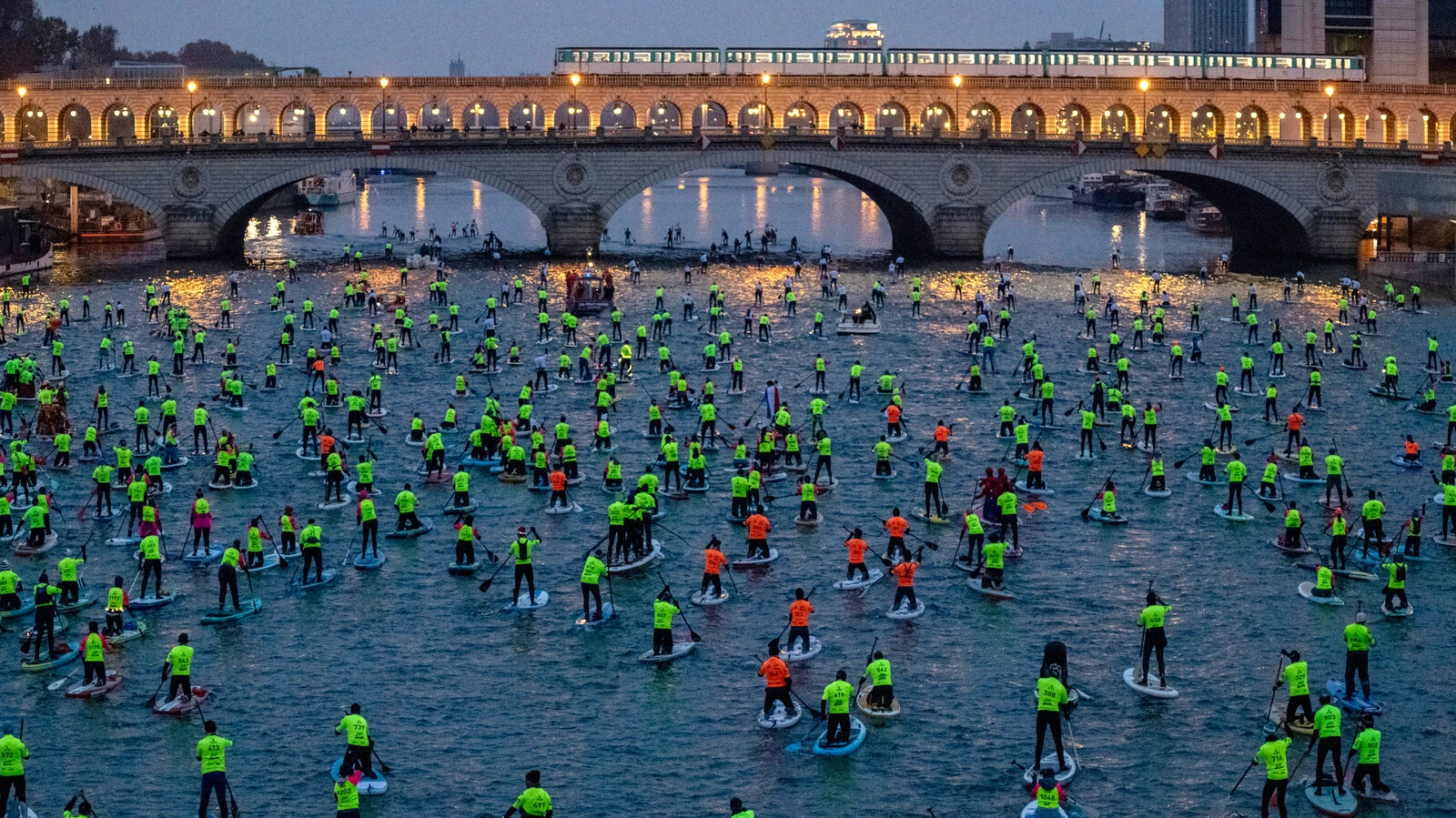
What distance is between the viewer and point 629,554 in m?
54.4

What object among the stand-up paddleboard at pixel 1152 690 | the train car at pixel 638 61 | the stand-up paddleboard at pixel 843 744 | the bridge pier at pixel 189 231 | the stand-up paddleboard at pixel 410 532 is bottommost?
the stand-up paddleboard at pixel 843 744

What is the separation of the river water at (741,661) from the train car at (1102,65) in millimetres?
81713

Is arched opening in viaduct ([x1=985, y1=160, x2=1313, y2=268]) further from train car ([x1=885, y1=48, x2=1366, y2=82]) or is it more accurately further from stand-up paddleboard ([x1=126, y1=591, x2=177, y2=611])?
stand-up paddleboard ([x1=126, y1=591, x2=177, y2=611])

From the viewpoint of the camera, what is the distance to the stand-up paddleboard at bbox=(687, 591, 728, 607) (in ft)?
165

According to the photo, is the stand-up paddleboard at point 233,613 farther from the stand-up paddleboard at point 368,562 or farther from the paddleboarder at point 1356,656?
the paddleboarder at point 1356,656

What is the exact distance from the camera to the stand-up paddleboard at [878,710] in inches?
1647

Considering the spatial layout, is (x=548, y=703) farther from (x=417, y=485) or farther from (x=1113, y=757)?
(x=417, y=485)

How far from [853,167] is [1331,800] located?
104671 mm

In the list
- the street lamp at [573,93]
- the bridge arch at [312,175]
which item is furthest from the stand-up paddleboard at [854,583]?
the street lamp at [573,93]

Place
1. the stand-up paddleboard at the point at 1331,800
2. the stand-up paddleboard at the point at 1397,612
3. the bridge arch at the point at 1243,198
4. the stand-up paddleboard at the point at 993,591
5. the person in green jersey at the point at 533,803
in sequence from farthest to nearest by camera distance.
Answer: the bridge arch at the point at 1243,198 < the stand-up paddleboard at the point at 993,591 < the stand-up paddleboard at the point at 1397,612 < the stand-up paddleboard at the point at 1331,800 < the person in green jersey at the point at 533,803

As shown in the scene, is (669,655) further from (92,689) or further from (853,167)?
(853,167)

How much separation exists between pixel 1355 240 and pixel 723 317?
5888cm

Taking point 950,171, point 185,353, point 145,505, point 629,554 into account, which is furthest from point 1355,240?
point 145,505

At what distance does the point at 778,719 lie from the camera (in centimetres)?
4116
